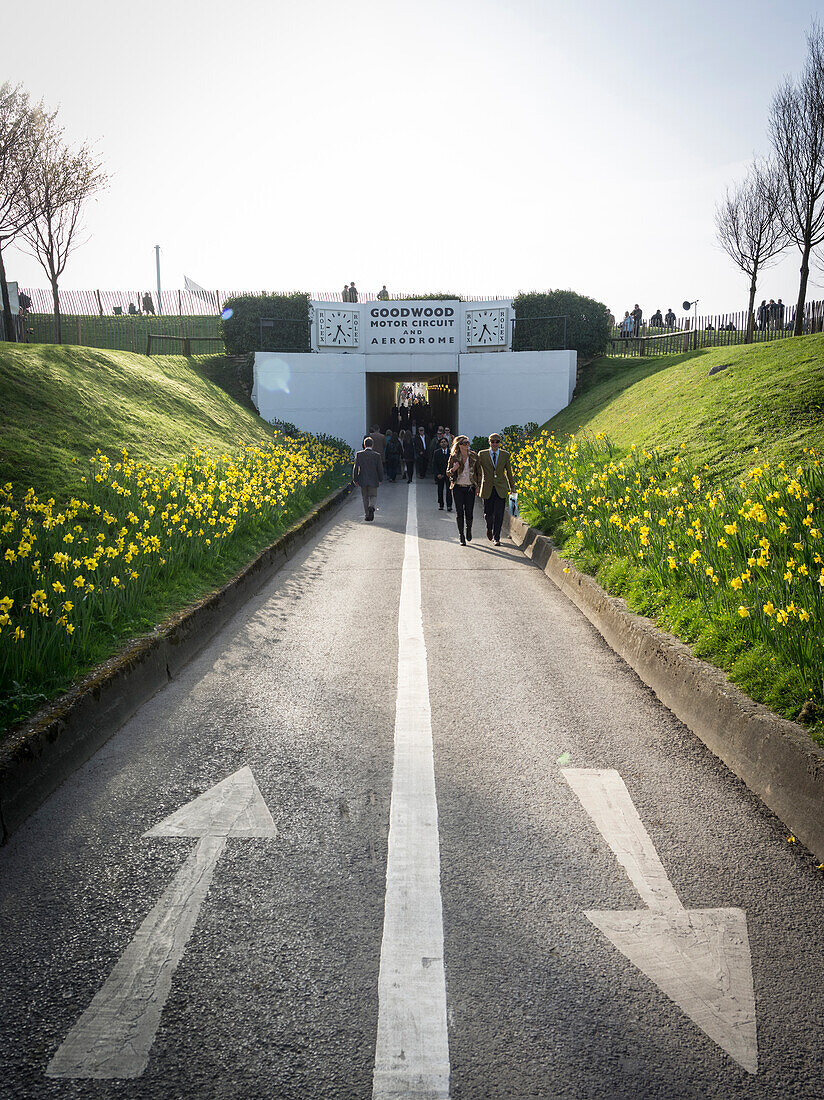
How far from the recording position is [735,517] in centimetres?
732

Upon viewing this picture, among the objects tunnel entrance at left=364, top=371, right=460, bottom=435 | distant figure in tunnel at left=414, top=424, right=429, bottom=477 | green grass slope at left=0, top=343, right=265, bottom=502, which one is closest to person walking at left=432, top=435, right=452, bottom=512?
distant figure in tunnel at left=414, top=424, right=429, bottom=477

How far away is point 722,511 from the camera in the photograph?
769cm

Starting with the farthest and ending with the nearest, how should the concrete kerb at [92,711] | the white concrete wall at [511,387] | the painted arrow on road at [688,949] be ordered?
the white concrete wall at [511,387] < the concrete kerb at [92,711] < the painted arrow on road at [688,949]

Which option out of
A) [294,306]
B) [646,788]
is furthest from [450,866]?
[294,306]

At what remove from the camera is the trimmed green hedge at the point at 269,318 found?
3031 cm

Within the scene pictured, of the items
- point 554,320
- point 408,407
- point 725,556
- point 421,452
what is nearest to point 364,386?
point 421,452

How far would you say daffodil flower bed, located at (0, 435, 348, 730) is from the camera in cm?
499

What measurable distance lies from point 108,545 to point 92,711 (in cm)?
371

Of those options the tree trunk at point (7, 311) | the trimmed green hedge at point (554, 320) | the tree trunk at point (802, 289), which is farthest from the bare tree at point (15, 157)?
the tree trunk at point (802, 289)

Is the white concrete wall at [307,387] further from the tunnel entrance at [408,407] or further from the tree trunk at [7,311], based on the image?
the tree trunk at [7,311]

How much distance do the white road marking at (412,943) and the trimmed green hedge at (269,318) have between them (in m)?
27.5

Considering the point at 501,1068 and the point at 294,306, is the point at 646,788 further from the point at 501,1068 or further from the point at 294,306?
the point at 294,306

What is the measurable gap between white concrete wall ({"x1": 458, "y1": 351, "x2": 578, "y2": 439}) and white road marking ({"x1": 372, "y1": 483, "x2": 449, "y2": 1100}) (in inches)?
984

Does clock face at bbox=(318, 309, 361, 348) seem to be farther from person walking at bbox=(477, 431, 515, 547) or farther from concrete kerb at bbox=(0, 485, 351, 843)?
concrete kerb at bbox=(0, 485, 351, 843)
